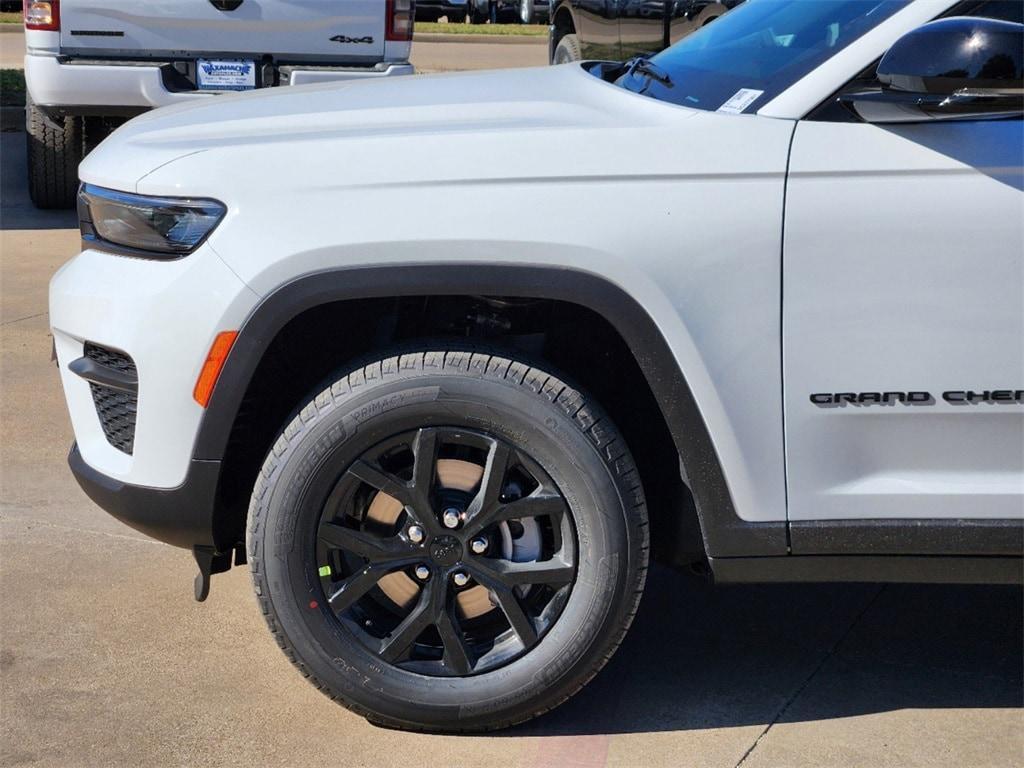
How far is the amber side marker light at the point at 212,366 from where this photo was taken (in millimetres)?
2723

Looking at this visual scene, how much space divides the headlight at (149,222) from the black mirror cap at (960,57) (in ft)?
4.52

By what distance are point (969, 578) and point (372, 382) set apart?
51.8 inches

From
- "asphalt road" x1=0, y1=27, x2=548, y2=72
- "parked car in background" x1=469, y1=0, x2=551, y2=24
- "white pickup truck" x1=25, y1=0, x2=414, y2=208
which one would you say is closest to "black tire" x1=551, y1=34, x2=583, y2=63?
"white pickup truck" x1=25, y1=0, x2=414, y2=208

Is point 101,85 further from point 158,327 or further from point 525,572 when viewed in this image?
point 525,572

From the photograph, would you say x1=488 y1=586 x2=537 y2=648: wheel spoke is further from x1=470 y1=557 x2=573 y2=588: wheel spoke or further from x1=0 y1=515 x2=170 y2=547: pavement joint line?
x1=0 y1=515 x2=170 y2=547: pavement joint line

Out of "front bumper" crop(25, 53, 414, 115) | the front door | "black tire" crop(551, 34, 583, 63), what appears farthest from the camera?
"black tire" crop(551, 34, 583, 63)

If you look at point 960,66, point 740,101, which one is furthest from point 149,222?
point 960,66

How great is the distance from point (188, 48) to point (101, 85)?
1.61 ft

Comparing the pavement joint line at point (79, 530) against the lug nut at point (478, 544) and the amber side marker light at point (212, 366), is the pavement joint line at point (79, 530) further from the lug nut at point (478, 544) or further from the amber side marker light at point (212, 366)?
the lug nut at point (478, 544)

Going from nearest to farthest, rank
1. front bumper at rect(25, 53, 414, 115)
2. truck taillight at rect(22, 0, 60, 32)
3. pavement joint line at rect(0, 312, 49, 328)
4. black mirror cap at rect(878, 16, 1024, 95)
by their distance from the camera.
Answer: black mirror cap at rect(878, 16, 1024, 95) < pavement joint line at rect(0, 312, 49, 328) < truck taillight at rect(22, 0, 60, 32) < front bumper at rect(25, 53, 414, 115)

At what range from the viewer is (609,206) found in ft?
8.72

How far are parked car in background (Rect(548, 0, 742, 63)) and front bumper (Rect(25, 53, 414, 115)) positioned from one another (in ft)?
6.51

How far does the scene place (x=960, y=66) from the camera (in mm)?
2520

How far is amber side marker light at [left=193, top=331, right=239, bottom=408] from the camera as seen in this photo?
2.72 meters
